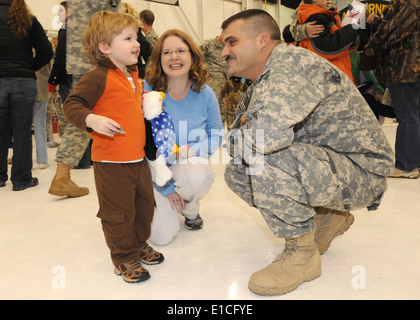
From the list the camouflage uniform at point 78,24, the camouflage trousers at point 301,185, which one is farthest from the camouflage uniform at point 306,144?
the camouflage uniform at point 78,24

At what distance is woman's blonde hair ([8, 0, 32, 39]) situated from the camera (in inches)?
106

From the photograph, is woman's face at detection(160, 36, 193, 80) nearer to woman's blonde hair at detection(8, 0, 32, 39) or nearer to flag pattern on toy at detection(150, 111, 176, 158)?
flag pattern on toy at detection(150, 111, 176, 158)

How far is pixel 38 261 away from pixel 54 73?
1.83 m

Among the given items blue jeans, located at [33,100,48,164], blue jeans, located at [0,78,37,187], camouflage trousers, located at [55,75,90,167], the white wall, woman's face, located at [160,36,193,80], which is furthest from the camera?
the white wall

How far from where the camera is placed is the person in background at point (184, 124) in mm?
1841

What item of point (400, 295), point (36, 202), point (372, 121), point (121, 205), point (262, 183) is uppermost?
point (372, 121)

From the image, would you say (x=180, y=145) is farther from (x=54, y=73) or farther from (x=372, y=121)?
(x=54, y=73)

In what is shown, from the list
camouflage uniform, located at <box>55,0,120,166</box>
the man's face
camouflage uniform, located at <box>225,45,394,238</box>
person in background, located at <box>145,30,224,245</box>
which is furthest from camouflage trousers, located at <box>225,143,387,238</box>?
camouflage uniform, located at <box>55,0,120,166</box>

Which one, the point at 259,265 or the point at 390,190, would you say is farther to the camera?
the point at 390,190

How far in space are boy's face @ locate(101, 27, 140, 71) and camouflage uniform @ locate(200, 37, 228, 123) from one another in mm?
3841

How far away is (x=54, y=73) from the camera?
3.02m

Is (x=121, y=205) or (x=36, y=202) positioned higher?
(x=121, y=205)

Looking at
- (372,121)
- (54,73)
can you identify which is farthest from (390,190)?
(54,73)

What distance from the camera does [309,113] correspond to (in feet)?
4.21
